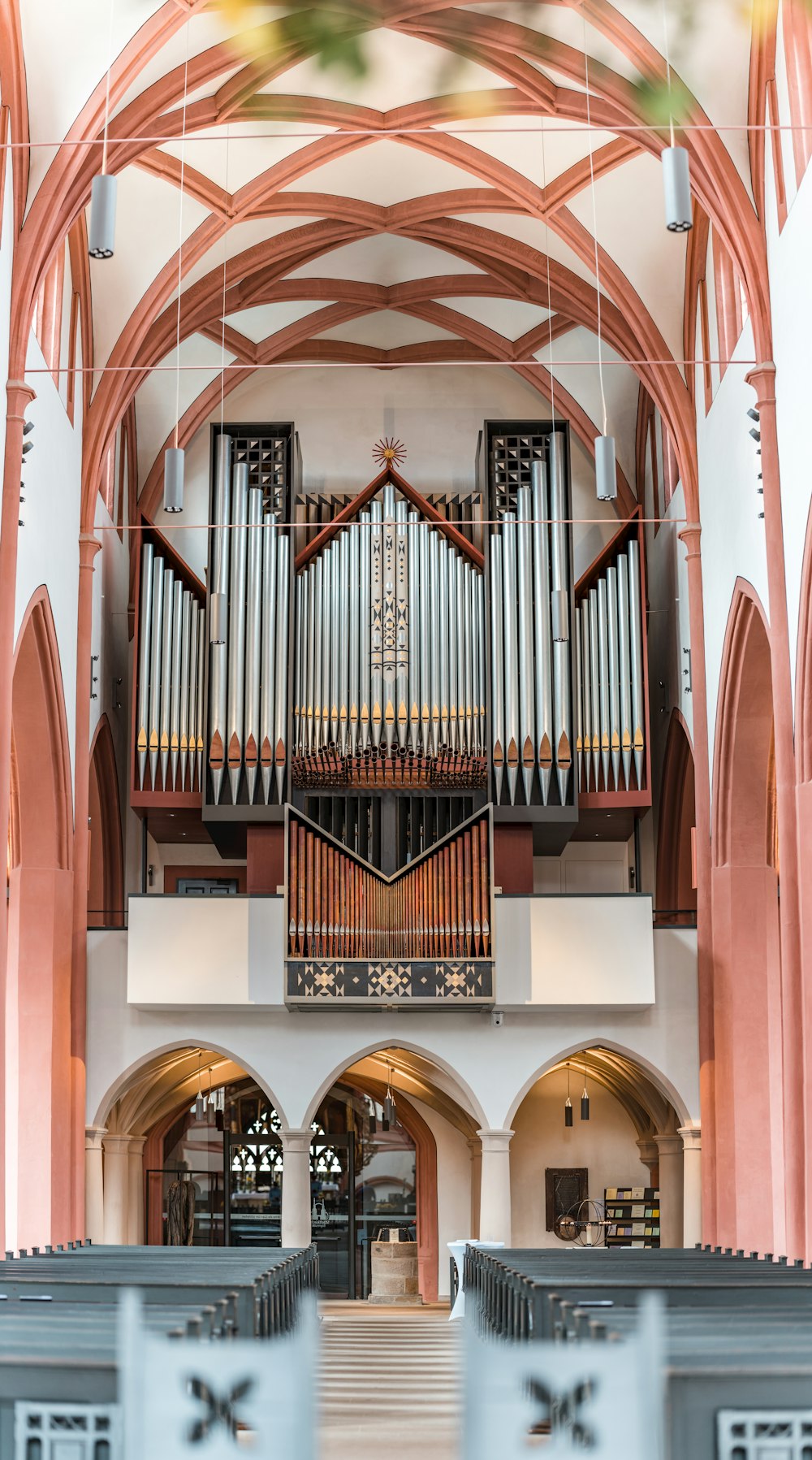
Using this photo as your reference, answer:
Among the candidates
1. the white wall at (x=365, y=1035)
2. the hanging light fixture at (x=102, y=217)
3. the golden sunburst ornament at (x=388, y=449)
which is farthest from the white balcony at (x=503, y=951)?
the hanging light fixture at (x=102, y=217)

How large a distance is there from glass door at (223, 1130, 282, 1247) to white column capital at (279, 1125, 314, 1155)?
4.52m

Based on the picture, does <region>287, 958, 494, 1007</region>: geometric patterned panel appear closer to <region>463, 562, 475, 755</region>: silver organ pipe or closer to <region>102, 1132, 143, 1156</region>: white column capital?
<region>463, 562, 475, 755</region>: silver organ pipe

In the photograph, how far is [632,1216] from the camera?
63.2 feet

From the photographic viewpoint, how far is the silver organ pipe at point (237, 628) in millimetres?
16625

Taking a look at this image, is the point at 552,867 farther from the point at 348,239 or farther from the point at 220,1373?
the point at 220,1373

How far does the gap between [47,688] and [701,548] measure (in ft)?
21.2

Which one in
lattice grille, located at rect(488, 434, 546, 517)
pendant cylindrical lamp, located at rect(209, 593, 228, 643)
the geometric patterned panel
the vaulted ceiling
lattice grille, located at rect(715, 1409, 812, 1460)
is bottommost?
lattice grille, located at rect(715, 1409, 812, 1460)

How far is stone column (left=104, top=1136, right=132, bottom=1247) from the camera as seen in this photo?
17344mm

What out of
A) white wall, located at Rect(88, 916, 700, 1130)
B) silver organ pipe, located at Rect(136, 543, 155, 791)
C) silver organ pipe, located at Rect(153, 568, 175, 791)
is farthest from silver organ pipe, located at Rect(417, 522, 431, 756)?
silver organ pipe, located at Rect(136, 543, 155, 791)

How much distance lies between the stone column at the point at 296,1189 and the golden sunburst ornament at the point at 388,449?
7.99 m

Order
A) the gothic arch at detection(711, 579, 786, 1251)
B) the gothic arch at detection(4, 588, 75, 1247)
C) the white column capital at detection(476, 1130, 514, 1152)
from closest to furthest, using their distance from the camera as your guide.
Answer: the gothic arch at detection(711, 579, 786, 1251) → the gothic arch at detection(4, 588, 75, 1247) → the white column capital at detection(476, 1130, 514, 1152)

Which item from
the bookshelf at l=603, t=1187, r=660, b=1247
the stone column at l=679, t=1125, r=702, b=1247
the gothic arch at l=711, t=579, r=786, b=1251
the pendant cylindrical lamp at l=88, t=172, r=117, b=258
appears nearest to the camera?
the pendant cylindrical lamp at l=88, t=172, r=117, b=258

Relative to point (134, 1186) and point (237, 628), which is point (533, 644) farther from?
point (134, 1186)

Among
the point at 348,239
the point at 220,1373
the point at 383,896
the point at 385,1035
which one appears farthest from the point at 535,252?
the point at 220,1373
